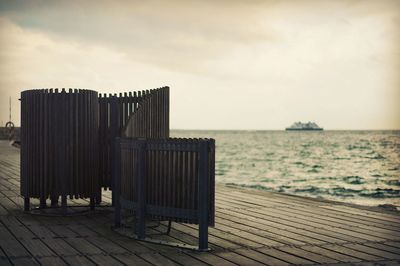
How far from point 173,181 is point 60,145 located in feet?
8.87

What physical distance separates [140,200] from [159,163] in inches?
20.4

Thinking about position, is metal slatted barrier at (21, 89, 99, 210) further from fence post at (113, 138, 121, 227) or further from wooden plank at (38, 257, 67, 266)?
wooden plank at (38, 257, 67, 266)

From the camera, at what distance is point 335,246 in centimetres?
590

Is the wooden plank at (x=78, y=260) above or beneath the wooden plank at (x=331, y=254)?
above

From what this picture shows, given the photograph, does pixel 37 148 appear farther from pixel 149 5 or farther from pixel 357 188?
pixel 357 188

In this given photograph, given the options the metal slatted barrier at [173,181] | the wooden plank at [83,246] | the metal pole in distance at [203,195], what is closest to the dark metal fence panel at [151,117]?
the metal slatted barrier at [173,181]

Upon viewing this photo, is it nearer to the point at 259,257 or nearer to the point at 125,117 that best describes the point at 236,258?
the point at 259,257

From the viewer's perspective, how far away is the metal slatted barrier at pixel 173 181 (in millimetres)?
5723

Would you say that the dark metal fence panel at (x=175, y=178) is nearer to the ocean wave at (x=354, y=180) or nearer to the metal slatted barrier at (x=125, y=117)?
the metal slatted barrier at (x=125, y=117)

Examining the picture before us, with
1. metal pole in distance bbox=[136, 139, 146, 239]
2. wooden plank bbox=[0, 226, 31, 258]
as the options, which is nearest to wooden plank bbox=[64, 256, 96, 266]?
wooden plank bbox=[0, 226, 31, 258]

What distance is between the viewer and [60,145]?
25.9 ft

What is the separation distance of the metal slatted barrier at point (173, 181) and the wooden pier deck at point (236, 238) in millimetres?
385

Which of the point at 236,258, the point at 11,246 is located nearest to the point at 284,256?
the point at 236,258

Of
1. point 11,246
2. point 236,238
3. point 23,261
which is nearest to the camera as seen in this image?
point 23,261
